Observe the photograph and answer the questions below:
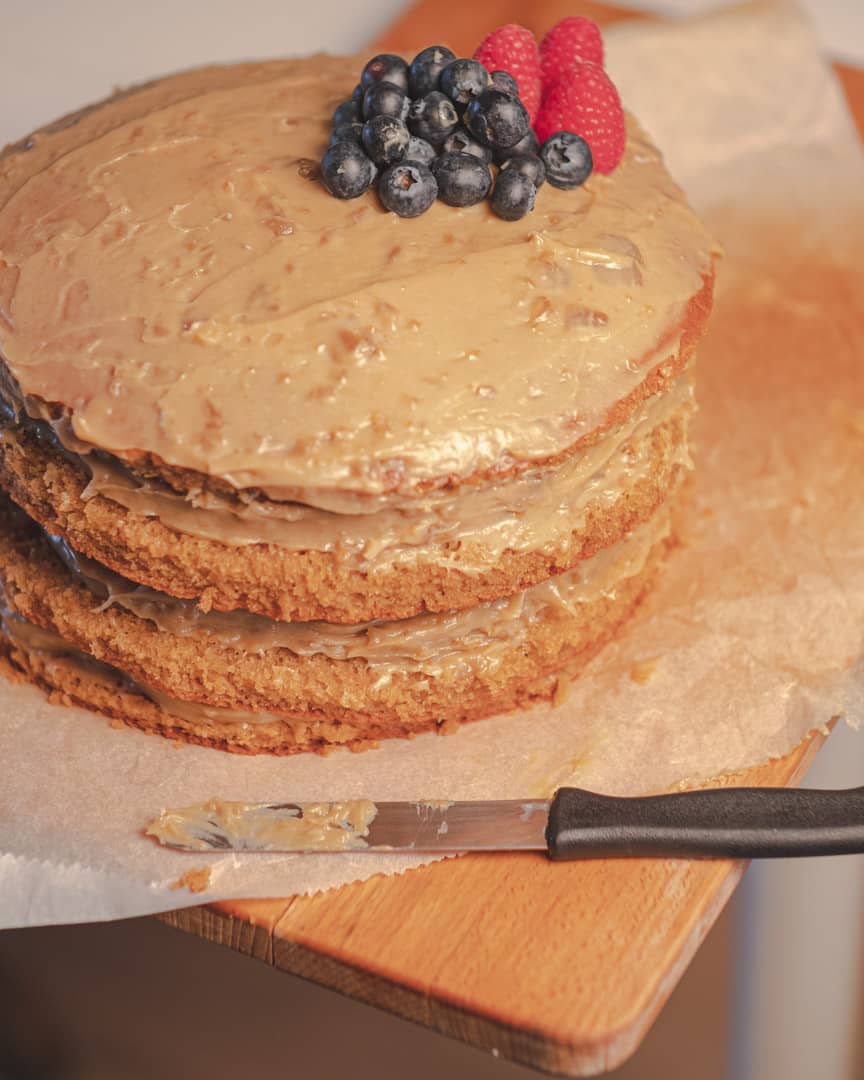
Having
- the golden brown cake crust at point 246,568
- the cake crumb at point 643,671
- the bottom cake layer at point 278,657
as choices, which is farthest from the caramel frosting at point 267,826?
the cake crumb at point 643,671

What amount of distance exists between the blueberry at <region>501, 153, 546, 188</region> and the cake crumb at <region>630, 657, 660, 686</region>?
2.80ft

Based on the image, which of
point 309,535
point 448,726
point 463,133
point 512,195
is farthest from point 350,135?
point 448,726

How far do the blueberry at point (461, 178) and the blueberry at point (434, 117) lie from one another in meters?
0.04

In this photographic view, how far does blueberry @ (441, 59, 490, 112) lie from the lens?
2.46 meters

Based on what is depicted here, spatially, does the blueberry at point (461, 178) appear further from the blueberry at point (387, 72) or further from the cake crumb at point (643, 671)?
the cake crumb at point (643, 671)

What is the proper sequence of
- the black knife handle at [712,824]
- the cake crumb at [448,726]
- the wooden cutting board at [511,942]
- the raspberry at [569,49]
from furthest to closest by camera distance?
the raspberry at [569,49] < the cake crumb at [448,726] < the black knife handle at [712,824] < the wooden cutting board at [511,942]

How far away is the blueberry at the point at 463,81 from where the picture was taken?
246 centimetres

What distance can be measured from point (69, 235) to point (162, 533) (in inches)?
22.0

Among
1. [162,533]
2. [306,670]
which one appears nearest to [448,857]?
[306,670]

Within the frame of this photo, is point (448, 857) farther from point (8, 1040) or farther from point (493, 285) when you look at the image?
point (8, 1040)

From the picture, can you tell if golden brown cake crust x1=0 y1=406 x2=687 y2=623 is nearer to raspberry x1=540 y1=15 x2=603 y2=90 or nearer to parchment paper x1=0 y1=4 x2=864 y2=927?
parchment paper x1=0 y1=4 x2=864 y2=927

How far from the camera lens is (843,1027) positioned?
309 centimetres

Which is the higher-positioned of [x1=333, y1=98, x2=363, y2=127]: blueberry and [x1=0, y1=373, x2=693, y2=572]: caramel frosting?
[x1=333, y1=98, x2=363, y2=127]: blueberry

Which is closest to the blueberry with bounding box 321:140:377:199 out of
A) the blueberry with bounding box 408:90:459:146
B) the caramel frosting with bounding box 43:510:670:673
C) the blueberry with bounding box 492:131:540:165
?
the blueberry with bounding box 408:90:459:146
